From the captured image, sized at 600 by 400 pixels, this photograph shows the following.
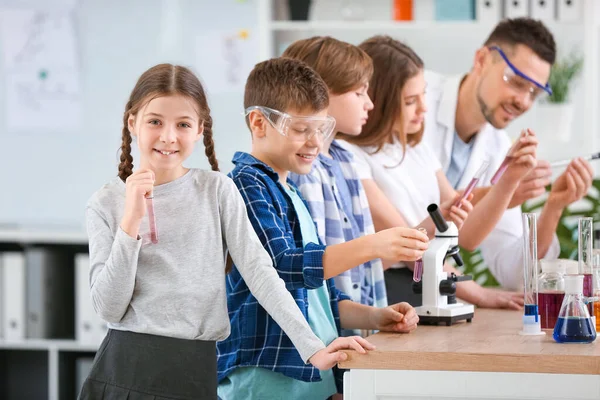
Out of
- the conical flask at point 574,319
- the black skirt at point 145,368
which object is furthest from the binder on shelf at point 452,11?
the black skirt at point 145,368

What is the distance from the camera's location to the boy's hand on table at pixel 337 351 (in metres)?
1.44

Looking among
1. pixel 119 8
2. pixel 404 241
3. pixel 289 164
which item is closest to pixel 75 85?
pixel 119 8

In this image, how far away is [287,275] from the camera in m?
1.62

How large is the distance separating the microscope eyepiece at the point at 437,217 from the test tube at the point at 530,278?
0.54 ft

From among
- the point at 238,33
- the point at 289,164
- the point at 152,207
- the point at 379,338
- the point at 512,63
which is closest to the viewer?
the point at 152,207

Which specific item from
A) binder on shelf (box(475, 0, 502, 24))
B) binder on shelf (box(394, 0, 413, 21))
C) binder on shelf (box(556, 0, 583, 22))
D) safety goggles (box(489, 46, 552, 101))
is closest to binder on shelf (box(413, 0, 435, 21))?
binder on shelf (box(394, 0, 413, 21))

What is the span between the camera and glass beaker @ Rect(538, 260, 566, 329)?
174 cm

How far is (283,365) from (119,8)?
306cm

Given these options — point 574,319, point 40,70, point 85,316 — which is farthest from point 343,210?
point 40,70

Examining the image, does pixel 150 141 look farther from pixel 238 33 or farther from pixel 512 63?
pixel 238 33

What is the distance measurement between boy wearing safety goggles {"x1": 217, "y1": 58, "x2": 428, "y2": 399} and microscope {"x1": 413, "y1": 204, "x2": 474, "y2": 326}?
0.33ft

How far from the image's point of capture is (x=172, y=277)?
1.48 m

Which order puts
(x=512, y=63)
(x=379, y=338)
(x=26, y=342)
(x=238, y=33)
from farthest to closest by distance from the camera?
1. (x=238, y=33)
2. (x=26, y=342)
3. (x=512, y=63)
4. (x=379, y=338)

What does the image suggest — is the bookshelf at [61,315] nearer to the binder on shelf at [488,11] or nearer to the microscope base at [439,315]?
the binder on shelf at [488,11]
